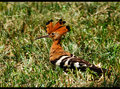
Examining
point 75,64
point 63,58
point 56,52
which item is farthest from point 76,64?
point 56,52

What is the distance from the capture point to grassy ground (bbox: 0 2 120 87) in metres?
3.34

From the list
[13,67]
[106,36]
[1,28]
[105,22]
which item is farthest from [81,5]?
[13,67]

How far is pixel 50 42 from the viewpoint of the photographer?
4.45 m

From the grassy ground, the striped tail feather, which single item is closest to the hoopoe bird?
the striped tail feather

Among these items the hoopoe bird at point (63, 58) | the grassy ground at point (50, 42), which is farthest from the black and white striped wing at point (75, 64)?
the grassy ground at point (50, 42)

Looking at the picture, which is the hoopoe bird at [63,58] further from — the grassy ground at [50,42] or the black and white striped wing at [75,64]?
the grassy ground at [50,42]

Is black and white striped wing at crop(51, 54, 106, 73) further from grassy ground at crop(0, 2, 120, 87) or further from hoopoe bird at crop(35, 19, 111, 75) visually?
grassy ground at crop(0, 2, 120, 87)

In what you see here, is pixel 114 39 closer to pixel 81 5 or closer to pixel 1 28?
pixel 81 5

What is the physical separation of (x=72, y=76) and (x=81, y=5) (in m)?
2.89

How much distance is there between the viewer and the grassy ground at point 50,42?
10.9 feet

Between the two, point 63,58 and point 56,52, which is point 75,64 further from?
point 56,52

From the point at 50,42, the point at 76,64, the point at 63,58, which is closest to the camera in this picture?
the point at 76,64

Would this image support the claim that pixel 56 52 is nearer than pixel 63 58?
No

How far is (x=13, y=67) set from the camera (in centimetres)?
393
